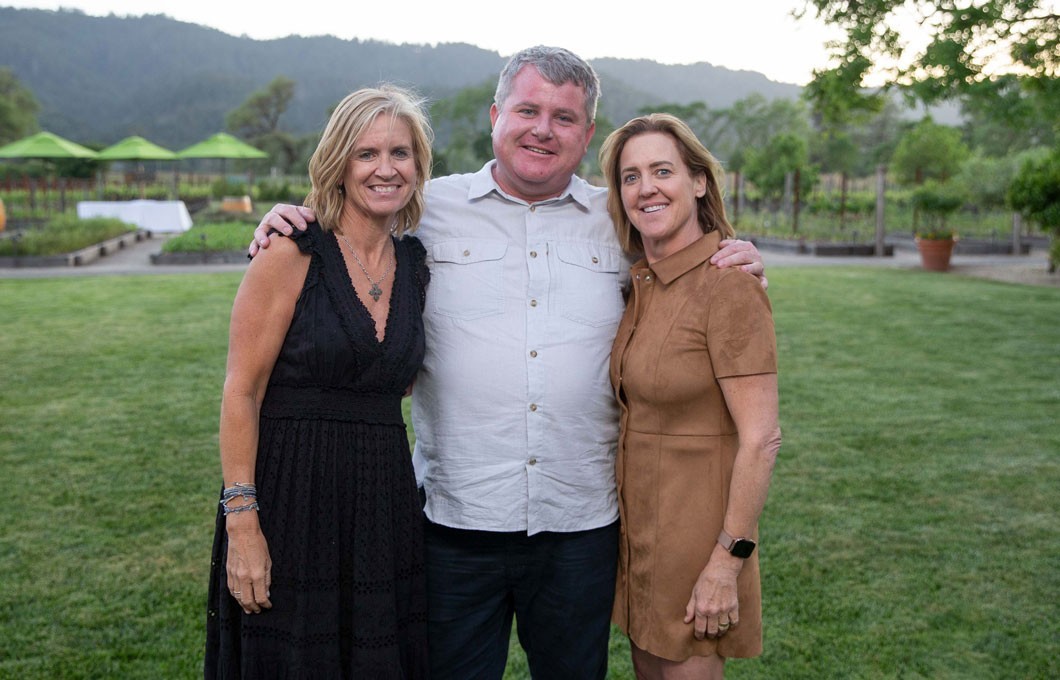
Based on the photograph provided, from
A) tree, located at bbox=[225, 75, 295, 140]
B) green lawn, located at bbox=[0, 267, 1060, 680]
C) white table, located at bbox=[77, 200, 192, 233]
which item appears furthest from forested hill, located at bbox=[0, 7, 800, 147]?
green lawn, located at bbox=[0, 267, 1060, 680]

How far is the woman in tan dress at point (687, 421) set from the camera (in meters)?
1.99

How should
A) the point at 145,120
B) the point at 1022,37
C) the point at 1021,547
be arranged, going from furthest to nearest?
the point at 145,120 < the point at 1022,37 < the point at 1021,547

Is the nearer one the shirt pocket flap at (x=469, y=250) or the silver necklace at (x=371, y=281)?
the silver necklace at (x=371, y=281)

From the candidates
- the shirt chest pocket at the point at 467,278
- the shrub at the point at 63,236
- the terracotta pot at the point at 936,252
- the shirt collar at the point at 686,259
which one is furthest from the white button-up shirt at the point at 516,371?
the shrub at the point at 63,236

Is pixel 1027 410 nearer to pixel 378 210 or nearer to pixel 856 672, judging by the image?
pixel 856 672

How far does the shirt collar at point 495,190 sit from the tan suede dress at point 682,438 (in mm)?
331

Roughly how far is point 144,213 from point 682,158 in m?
25.2

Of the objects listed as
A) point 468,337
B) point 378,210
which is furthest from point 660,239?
point 378,210

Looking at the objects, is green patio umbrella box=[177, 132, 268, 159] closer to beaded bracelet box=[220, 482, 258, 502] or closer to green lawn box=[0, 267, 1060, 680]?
green lawn box=[0, 267, 1060, 680]

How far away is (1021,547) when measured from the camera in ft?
13.7

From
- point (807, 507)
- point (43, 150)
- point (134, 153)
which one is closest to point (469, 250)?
point (807, 507)

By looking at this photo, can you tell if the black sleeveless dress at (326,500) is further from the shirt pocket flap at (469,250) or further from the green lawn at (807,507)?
the green lawn at (807,507)

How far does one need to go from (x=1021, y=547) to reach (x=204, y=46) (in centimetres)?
16740

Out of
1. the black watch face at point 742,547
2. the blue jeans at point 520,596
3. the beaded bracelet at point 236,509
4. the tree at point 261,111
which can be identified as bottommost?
the blue jeans at point 520,596
